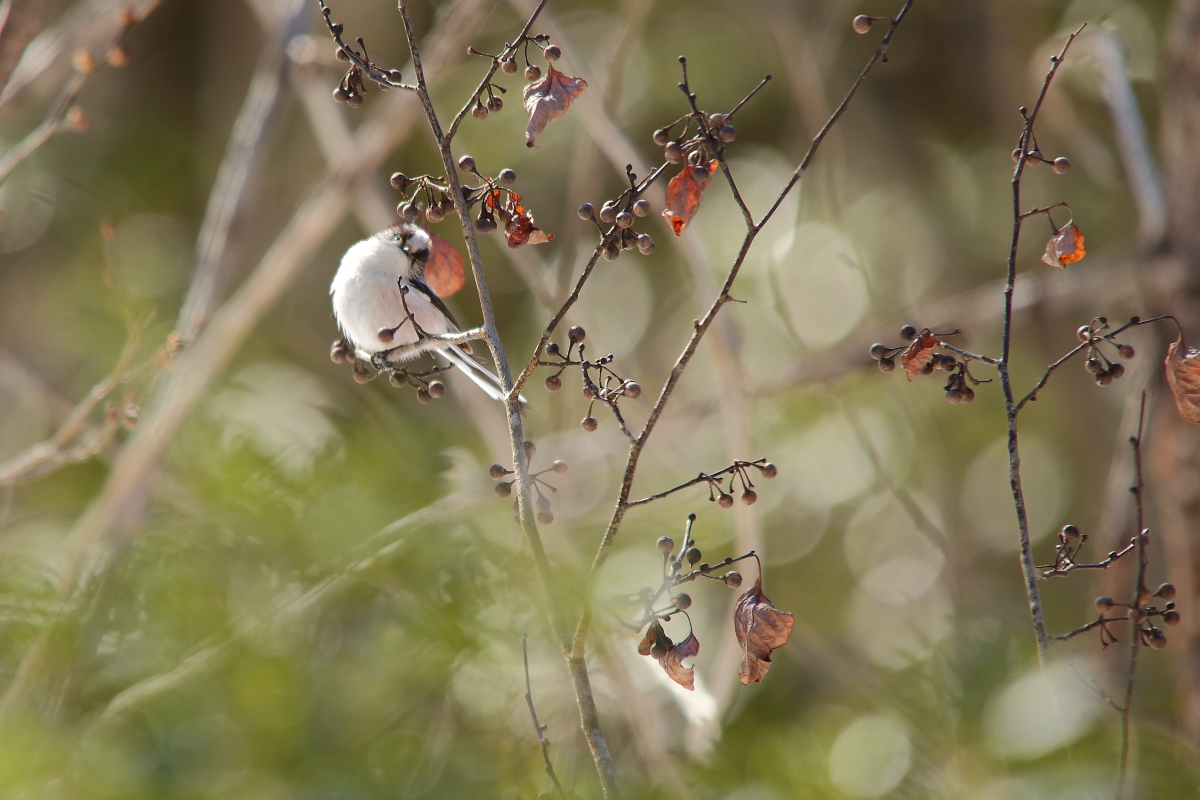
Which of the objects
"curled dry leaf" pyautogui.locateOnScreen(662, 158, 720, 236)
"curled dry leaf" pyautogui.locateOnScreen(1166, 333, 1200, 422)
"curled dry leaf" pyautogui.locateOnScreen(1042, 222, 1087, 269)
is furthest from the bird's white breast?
"curled dry leaf" pyautogui.locateOnScreen(1166, 333, 1200, 422)

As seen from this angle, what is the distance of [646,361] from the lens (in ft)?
17.1

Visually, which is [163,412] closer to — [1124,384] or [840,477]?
[840,477]

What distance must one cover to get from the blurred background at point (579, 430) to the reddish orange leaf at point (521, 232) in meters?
0.26

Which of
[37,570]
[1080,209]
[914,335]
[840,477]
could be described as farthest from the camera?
[840,477]

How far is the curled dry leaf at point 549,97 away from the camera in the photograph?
1198 mm

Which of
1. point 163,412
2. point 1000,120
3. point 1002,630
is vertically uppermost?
point 1000,120

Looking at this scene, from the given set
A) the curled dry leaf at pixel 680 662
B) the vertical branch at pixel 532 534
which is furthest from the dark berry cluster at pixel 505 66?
the curled dry leaf at pixel 680 662

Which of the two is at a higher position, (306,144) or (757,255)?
(306,144)

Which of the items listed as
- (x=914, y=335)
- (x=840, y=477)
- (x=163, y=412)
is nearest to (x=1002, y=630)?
(x=914, y=335)

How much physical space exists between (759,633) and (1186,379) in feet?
2.07

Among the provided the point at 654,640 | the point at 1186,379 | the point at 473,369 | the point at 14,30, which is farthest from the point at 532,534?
the point at 473,369

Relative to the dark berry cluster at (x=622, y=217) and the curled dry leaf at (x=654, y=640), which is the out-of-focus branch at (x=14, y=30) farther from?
the curled dry leaf at (x=654, y=640)

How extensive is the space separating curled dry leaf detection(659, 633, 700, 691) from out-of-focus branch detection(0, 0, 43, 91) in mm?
1505

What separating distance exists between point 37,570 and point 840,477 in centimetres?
438
